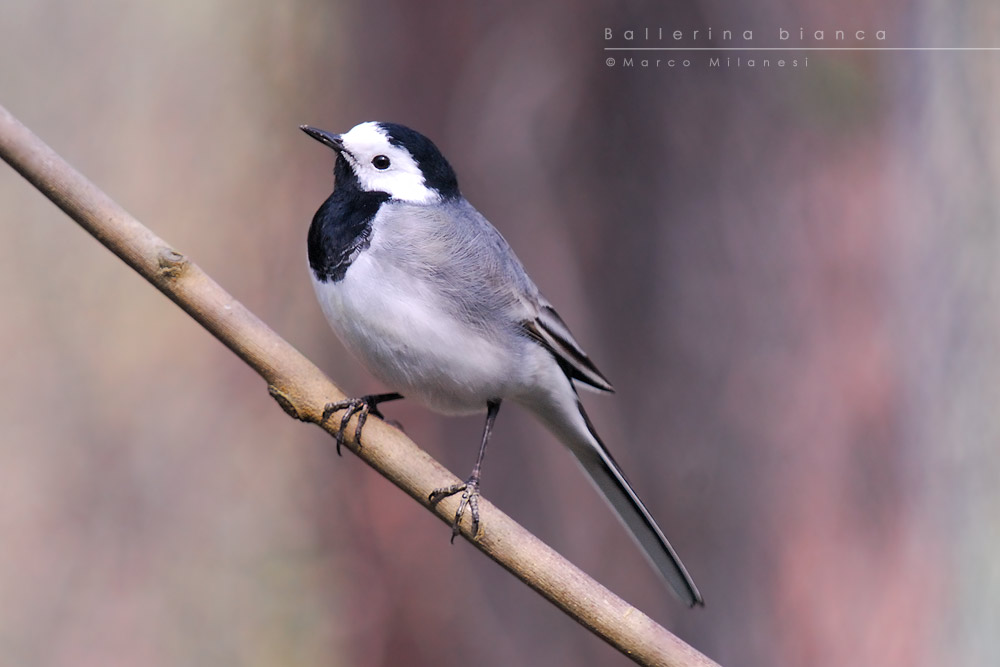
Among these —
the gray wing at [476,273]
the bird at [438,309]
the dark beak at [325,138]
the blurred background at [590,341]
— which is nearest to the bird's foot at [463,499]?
the bird at [438,309]

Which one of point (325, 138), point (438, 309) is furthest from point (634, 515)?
point (325, 138)

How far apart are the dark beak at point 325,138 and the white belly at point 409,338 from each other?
31cm

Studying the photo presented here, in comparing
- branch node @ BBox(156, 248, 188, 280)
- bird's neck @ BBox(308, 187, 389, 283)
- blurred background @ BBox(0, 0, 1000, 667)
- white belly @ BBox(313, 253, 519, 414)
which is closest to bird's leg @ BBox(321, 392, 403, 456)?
white belly @ BBox(313, 253, 519, 414)

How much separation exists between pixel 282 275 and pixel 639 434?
182 centimetres

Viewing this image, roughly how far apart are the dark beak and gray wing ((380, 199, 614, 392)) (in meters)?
0.22

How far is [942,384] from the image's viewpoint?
11.1ft

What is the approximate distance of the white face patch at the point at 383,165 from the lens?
6.96 ft

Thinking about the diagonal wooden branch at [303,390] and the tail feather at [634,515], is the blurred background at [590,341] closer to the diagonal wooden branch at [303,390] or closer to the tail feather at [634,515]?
the tail feather at [634,515]

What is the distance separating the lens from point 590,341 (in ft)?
9.93

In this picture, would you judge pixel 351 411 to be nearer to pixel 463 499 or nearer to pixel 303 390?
pixel 303 390

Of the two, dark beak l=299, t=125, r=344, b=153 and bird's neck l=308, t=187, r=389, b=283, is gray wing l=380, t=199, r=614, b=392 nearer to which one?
bird's neck l=308, t=187, r=389, b=283

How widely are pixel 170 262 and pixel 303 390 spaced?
0.36 m

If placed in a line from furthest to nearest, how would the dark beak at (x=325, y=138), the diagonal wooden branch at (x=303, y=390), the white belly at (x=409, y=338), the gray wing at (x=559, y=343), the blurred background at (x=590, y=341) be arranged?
the blurred background at (x=590, y=341), the gray wing at (x=559, y=343), the dark beak at (x=325, y=138), the white belly at (x=409, y=338), the diagonal wooden branch at (x=303, y=390)

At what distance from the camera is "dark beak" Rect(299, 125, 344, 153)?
81.4 inches
